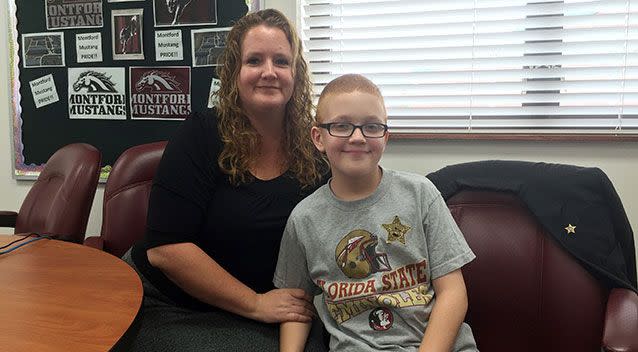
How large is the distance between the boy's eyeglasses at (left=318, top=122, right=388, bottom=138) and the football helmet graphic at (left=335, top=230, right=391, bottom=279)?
0.23m

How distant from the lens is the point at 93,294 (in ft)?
3.22

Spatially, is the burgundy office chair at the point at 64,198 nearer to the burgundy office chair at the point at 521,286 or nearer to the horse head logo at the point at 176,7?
the horse head logo at the point at 176,7

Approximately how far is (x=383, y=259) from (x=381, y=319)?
0.45 ft

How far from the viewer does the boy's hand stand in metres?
1.27

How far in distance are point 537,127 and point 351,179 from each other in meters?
0.87

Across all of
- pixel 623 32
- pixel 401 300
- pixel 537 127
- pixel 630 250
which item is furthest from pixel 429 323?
pixel 623 32

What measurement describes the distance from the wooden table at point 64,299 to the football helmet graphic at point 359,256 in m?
0.46

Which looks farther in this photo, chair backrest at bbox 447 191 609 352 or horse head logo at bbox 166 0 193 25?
horse head logo at bbox 166 0 193 25

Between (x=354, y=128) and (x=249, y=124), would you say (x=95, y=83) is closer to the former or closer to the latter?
(x=249, y=124)

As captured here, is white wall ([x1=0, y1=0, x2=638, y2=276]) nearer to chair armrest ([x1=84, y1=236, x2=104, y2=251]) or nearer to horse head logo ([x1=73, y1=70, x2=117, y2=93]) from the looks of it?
horse head logo ([x1=73, y1=70, x2=117, y2=93])

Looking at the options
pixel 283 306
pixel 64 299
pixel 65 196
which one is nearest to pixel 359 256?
pixel 283 306

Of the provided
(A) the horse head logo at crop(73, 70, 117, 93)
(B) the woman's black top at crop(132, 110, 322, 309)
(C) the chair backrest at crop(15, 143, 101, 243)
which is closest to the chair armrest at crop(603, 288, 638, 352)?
(B) the woman's black top at crop(132, 110, 322, 309)

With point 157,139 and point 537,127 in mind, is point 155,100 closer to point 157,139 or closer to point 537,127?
point 157,139

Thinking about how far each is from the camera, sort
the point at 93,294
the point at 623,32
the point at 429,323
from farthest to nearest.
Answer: the point at 623,32
the point at 429,323
the point at 93,294
